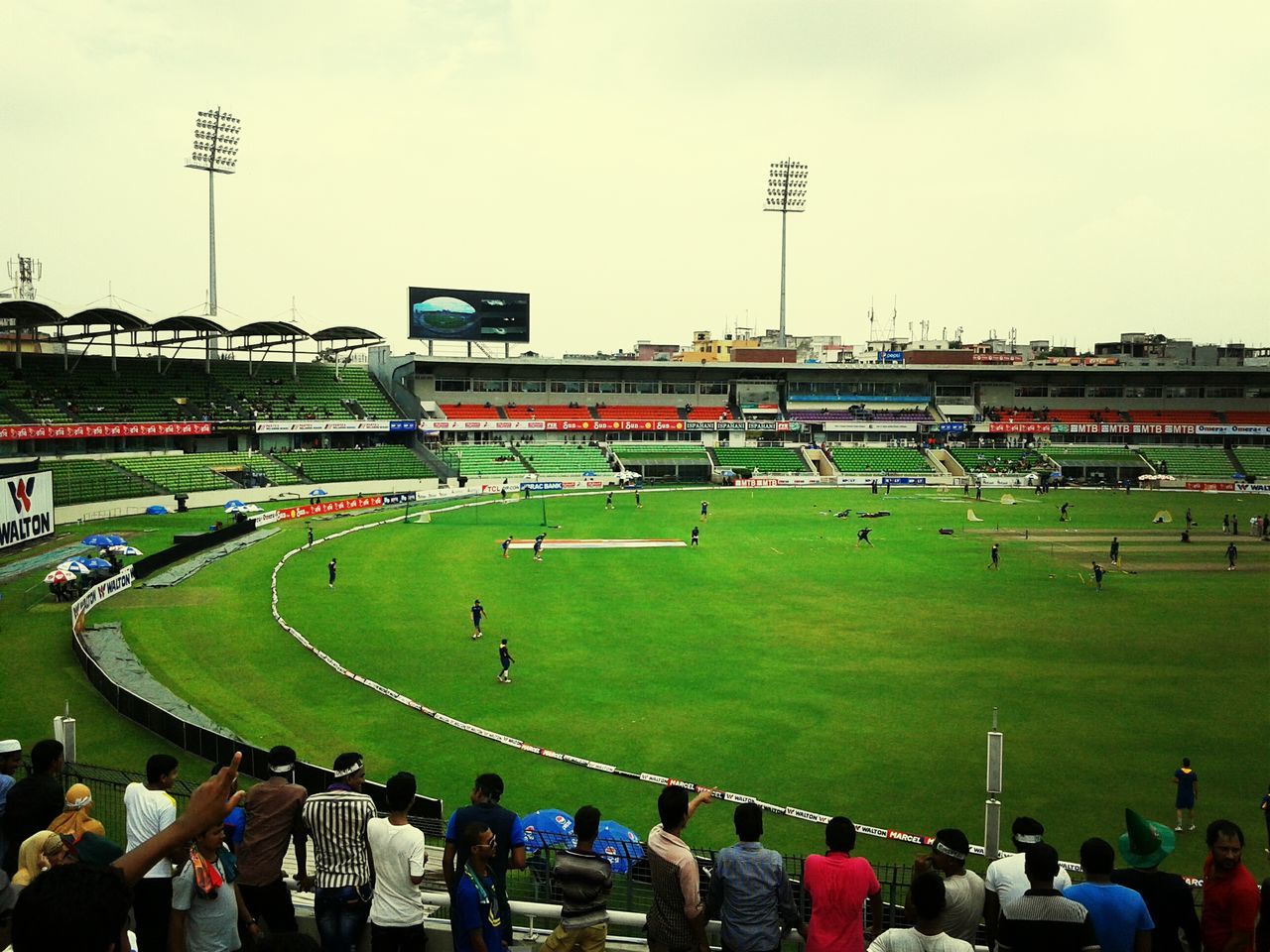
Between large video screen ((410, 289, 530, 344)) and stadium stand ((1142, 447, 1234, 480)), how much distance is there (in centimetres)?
6427

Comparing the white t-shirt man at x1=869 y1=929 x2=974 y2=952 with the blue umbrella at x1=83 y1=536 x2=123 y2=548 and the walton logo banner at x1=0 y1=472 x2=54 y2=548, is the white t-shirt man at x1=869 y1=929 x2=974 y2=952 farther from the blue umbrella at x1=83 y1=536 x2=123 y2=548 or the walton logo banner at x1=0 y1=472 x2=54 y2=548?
the walton logo banner at x1=0 y1=472 x2=54 y2=548

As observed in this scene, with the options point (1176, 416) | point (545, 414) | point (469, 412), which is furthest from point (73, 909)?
point (1176, 416)

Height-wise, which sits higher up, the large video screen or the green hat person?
the large video screen

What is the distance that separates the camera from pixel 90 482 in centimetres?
5775

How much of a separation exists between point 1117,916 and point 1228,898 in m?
1.27

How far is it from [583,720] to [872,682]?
7627 mm

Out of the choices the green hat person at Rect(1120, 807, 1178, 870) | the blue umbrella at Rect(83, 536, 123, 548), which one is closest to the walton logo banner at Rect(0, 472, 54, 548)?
the blue umbrella at Rect(83, 536, 123, 548)

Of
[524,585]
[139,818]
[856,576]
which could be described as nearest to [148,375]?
[524,585]

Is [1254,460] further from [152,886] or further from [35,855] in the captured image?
[35,855]

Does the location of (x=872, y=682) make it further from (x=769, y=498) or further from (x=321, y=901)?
(x=769, y=498)

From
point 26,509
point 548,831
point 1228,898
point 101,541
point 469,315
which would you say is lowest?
point 548,831

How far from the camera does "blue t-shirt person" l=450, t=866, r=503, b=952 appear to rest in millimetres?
6945

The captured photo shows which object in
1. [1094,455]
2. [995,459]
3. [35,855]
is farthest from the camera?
[1094,455]

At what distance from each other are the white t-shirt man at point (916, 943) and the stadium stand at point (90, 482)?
58061 millimetres
